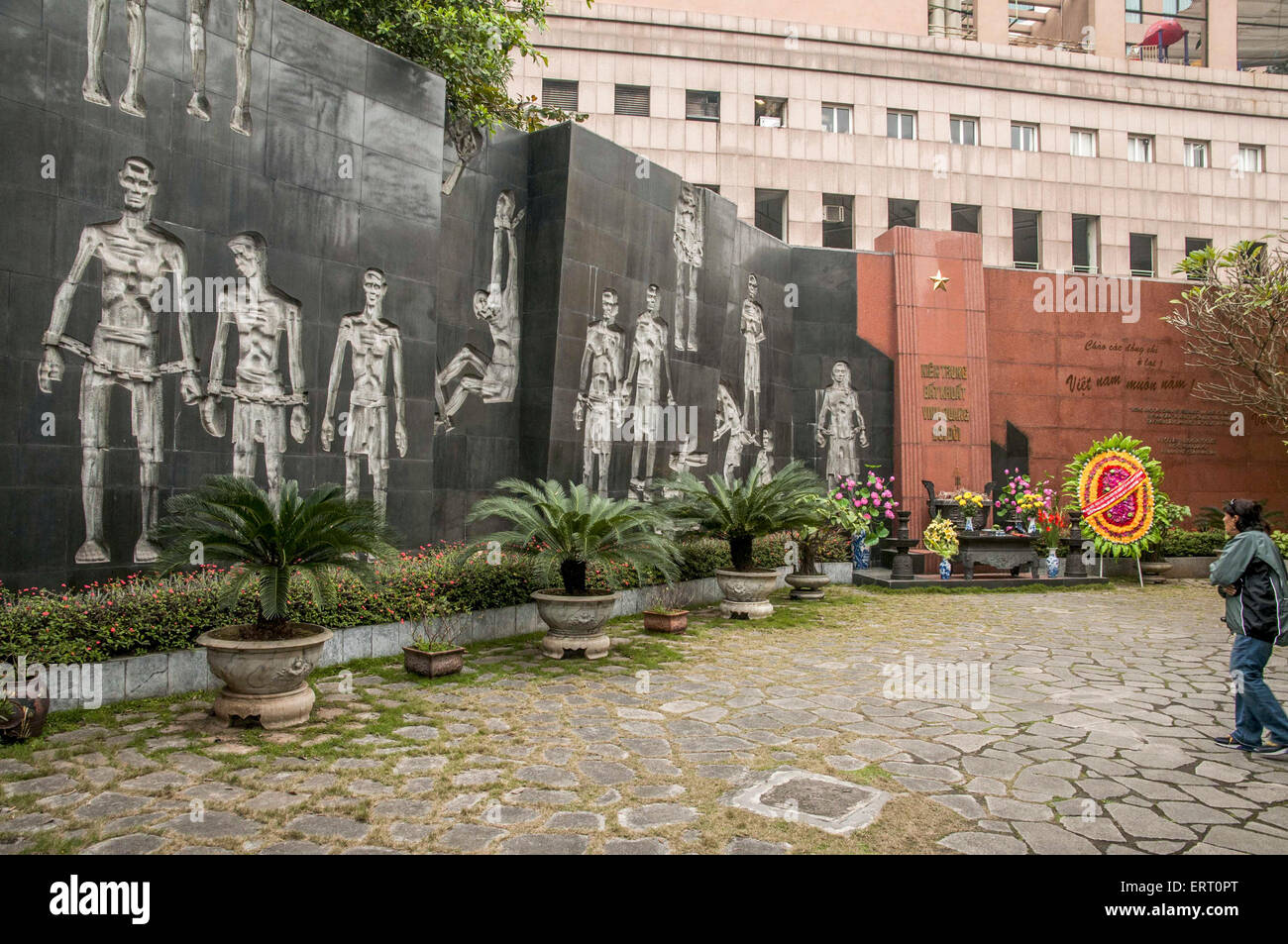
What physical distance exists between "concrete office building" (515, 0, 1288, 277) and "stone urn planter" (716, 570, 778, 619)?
1940 centimetres

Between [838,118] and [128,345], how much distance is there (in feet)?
90.9

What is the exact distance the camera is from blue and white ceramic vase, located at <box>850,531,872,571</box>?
18438 mm

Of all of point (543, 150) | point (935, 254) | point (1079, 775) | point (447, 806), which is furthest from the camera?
point (935, 254)

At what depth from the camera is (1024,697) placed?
7.99 metres

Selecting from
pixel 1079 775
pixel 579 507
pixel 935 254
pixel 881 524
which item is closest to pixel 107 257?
pixel 579 507

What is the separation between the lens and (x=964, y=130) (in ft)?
101

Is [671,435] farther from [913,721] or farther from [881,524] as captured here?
[913,721]

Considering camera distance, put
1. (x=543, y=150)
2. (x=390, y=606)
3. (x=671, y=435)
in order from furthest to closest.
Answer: (x=671, y=435) < (x=543, y=150) < (x=390, y=606)

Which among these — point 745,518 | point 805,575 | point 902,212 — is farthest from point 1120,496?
point 902,212

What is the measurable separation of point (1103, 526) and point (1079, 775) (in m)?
14.6

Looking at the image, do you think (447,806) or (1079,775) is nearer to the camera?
(447,806)

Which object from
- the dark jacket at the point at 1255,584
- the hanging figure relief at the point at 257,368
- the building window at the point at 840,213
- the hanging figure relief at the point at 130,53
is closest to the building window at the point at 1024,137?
the building window at the point at 840,213

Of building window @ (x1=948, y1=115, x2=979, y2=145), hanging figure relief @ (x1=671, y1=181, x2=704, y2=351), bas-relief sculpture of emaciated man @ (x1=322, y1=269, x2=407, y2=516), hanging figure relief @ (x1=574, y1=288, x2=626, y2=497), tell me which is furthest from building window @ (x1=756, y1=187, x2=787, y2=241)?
bas-relief sculpture of emaciated man @ (x1=322, y1=269, x2=407, y2=516)

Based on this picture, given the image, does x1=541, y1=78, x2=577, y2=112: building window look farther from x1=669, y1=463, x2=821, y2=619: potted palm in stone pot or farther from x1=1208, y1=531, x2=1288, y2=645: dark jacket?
x1=1208, y1=531, x2=1288, y2=645: dark jacket
